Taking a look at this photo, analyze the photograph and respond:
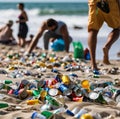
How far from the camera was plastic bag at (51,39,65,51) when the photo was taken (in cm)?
961

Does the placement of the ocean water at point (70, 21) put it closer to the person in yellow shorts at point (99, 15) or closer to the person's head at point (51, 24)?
the person's head at point (51, 24)

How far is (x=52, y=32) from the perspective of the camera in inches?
376

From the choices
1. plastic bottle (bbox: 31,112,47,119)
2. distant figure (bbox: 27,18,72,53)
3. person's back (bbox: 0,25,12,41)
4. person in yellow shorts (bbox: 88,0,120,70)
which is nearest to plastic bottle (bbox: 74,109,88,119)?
plastic bottle (bbox: 31,112,47,119)

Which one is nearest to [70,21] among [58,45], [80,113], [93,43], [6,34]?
[6,34]

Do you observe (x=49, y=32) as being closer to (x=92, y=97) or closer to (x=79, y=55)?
(x=79, y=55)

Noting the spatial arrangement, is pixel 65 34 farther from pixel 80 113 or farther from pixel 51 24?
pixel 80 113

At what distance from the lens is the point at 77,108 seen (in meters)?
3.65

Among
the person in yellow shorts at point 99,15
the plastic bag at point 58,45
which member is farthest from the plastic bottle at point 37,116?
the plastic bag at point 58,45

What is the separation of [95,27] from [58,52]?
3026mm

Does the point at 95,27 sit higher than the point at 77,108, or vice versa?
the point at 95,27

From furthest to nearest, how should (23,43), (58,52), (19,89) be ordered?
(23,43) → (58,52) → (19,89)

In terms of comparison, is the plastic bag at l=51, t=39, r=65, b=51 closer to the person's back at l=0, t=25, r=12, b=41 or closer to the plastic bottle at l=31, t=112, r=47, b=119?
the person's back at l=0, t=25, r=12, b=41

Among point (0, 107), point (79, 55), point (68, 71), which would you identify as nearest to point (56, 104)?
point (0, 107)

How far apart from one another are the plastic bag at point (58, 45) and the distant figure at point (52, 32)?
9cm
